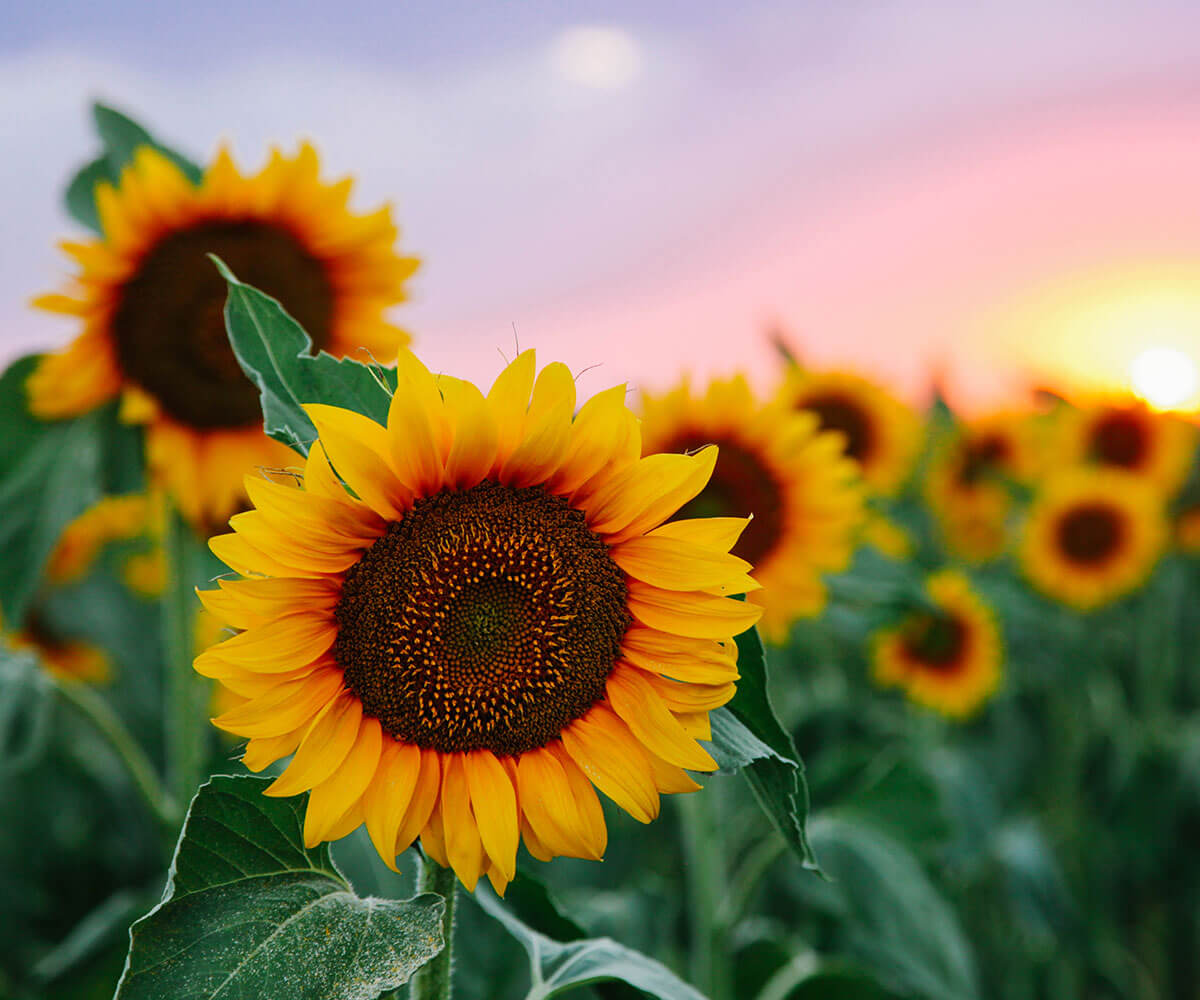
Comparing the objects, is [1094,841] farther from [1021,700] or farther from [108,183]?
[108,183]

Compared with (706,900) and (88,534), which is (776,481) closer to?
(706,900)

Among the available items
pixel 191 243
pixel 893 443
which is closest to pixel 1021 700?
pixel 893 443

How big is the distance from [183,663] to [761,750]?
1.21 metres

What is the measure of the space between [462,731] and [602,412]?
0.82ft

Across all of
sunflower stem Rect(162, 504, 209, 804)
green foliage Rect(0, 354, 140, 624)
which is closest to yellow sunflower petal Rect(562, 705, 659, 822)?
sunflower stem Rect(162, 504, 209, 804)

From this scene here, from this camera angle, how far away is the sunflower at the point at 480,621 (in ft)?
2.56

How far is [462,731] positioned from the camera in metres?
0.84

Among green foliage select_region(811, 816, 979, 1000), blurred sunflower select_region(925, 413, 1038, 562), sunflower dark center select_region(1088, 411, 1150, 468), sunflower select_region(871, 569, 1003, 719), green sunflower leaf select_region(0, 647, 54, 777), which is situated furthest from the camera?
sunflower dark center select_region(1088, 411, 1150, 468)

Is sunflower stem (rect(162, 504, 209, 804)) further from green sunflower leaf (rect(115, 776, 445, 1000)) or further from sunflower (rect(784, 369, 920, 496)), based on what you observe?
sunflower (rect(784, 369, 920, 496))

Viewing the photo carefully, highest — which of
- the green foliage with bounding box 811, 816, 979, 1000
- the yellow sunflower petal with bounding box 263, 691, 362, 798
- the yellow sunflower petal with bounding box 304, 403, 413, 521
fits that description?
the yellow sunflower petal with bounding box 304, 403, 413, 521

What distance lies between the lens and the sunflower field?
79 centimetres

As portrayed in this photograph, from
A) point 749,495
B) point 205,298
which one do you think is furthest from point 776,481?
point 205,298

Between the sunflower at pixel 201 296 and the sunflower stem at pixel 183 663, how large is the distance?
96 mm

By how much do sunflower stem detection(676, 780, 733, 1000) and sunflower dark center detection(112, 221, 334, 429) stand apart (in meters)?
0.96
